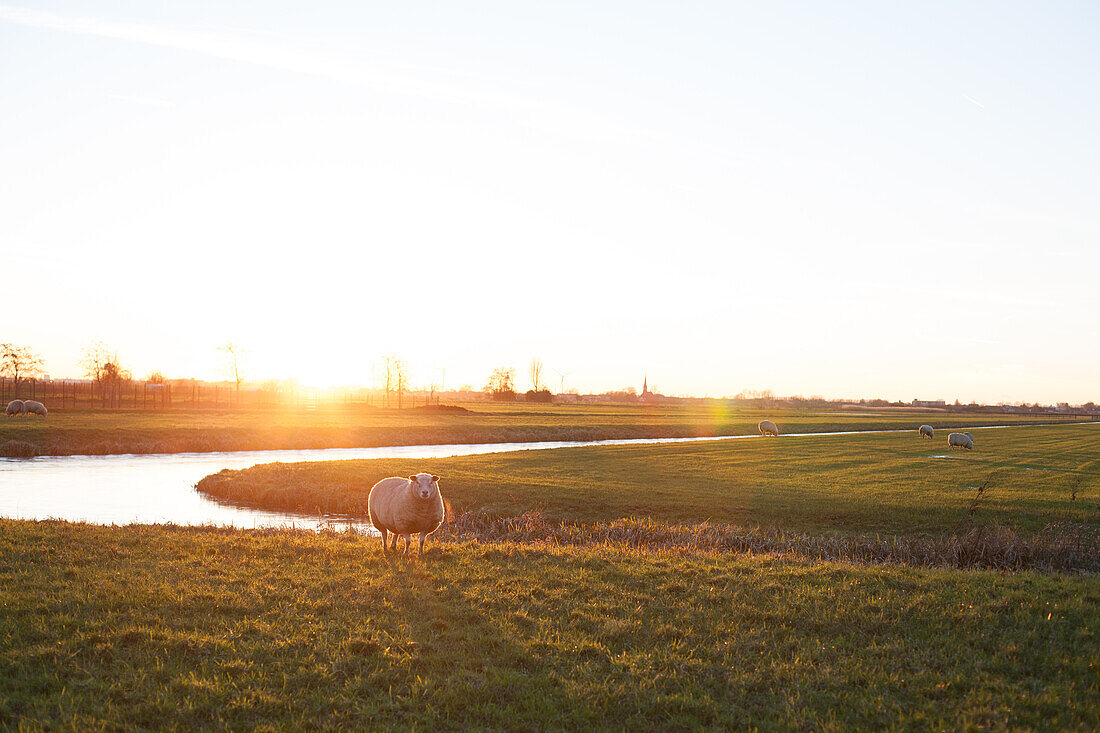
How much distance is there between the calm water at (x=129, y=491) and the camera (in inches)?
1089

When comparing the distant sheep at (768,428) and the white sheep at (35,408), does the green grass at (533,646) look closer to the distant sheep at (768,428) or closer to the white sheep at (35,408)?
the white sheep at (35,408)

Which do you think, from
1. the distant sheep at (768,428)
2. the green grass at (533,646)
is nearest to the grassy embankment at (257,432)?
the distant sheep at (768,428)

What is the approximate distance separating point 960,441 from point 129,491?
2418 inches

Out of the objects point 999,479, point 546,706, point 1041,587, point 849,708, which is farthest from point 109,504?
point 999,479

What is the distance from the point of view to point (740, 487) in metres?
33.2

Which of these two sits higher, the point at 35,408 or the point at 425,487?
the point at 35,408

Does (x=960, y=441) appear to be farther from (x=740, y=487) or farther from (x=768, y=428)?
(x=740, y=487)

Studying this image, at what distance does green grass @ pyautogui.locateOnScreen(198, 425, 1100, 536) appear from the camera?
26328 millimetres

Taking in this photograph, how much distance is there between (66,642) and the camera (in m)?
9.53

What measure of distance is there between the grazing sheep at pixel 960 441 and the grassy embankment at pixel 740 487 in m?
5.43

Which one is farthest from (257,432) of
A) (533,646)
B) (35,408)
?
(533,646)

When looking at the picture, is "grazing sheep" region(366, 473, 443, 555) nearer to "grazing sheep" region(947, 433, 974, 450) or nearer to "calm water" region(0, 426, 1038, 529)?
"calm water" region(0, 426, 1038, 529)

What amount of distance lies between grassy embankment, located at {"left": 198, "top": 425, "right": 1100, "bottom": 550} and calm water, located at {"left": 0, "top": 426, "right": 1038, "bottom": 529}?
2.28 m

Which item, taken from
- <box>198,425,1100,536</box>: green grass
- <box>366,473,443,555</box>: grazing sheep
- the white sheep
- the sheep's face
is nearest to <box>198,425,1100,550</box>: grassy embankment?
<box>198,425,1100,536</box>: green grass
